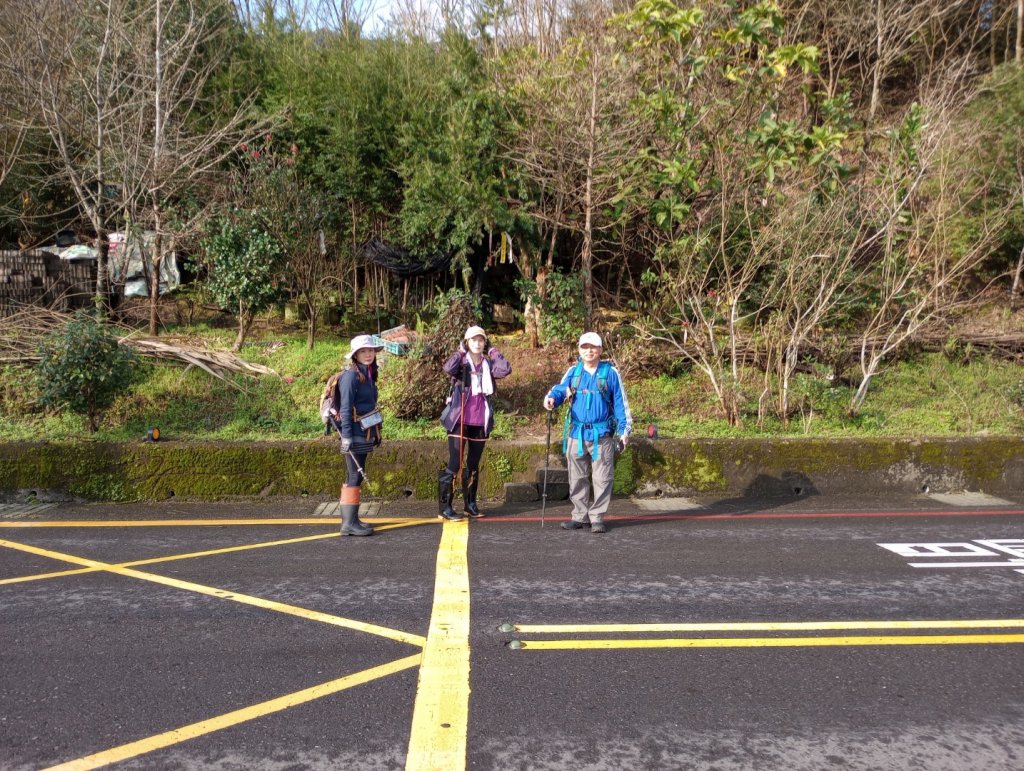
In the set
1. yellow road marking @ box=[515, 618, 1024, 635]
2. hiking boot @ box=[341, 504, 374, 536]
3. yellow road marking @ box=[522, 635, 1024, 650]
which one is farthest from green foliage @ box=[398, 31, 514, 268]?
yellow road marking @ box=[522, 635, 1024, 650]

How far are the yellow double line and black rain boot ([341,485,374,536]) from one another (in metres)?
2.66

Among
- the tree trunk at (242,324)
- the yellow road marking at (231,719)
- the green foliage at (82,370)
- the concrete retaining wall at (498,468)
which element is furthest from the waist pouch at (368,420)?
the tree trunk at (242,324)

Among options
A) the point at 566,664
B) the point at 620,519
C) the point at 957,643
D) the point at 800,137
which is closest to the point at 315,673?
the point at 566,664

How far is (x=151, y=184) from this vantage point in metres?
12.1

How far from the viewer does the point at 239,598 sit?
5570mm

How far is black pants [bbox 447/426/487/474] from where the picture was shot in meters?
7.88

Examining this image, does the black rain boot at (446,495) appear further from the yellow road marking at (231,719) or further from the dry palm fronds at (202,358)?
the dry palm fronds at (202,358)

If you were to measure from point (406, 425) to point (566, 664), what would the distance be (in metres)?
5.68

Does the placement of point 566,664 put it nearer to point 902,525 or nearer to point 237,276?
point 902,525

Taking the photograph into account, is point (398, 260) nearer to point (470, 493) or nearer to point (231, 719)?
point (470, 493)

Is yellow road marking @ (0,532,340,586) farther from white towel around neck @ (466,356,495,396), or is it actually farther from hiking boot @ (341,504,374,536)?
white towel around neck @ (466,356,495,396)

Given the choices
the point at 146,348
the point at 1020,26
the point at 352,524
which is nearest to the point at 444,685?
the point at 352,524

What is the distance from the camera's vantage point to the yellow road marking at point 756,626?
4988 mm

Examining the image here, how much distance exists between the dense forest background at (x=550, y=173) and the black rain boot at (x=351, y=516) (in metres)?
5.06
